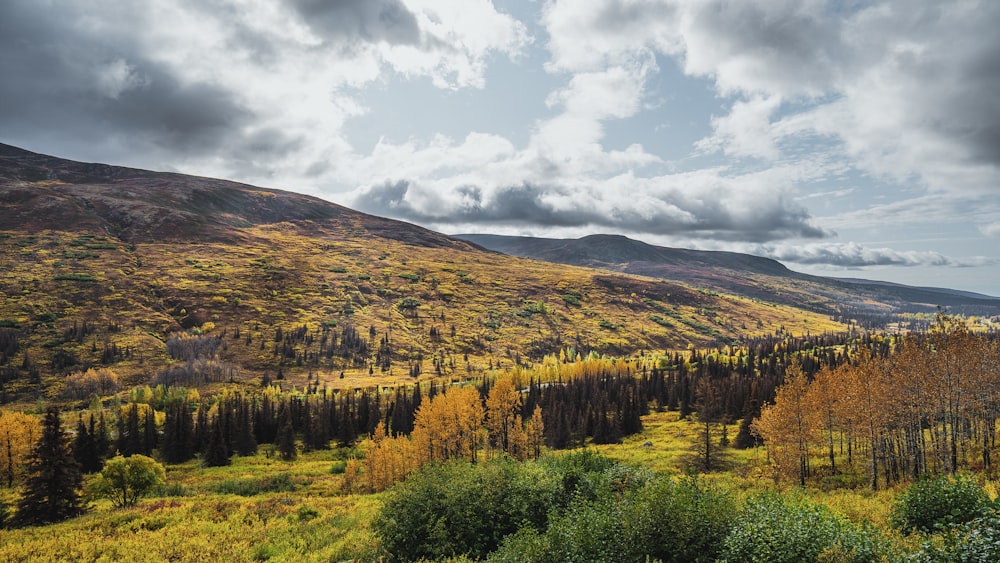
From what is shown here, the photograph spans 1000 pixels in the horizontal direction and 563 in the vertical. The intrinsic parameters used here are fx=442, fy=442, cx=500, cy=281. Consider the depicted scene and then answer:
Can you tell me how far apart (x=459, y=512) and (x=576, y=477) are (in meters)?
13.0

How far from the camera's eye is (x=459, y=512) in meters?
32.2

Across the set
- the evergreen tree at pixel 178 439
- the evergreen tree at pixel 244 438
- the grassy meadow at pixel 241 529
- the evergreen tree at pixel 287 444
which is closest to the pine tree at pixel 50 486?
the grassy meadow at pixel 241 529

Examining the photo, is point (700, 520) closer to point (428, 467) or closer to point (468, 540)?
point (468, 540)

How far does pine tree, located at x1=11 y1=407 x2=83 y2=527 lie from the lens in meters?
43.1

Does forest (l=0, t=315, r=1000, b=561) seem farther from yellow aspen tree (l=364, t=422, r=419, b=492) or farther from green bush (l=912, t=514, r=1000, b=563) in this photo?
yellow aspen tree (l=364, t=422, r=419, b=492)

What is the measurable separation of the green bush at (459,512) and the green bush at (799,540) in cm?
1369

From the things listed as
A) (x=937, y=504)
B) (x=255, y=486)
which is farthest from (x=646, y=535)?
(x=255, y=486)

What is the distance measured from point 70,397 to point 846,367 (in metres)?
246

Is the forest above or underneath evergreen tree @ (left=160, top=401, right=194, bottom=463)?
above

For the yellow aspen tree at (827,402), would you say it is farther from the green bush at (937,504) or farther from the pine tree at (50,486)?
the pine tree at (50,486)

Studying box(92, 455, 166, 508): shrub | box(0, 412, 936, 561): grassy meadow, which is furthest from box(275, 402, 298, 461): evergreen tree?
box(92, 455, 166, 508): shrub

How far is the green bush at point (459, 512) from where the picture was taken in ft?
101

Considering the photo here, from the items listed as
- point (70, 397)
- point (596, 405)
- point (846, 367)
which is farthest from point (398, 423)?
point (70, 397)

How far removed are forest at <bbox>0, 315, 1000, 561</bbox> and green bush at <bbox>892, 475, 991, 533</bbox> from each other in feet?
0.36
